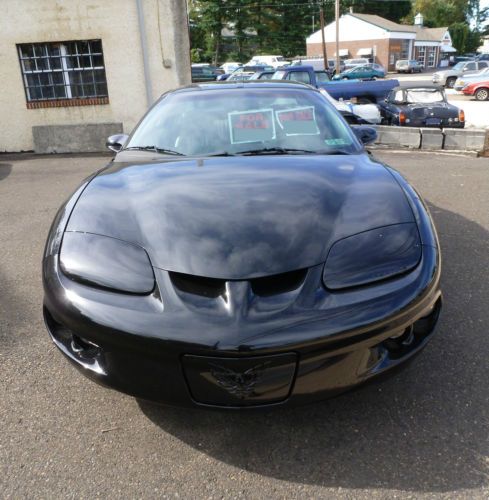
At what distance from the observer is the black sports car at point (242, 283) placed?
5.16 feet

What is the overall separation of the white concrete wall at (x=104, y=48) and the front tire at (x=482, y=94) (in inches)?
685

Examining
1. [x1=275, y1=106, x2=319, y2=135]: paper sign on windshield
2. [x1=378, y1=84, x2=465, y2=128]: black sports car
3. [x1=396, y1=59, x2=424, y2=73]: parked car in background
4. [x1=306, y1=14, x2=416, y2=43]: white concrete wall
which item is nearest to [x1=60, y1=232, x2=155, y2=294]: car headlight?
[x1=275, y1=106, x2=319, y2=135]: paper sign on windshield

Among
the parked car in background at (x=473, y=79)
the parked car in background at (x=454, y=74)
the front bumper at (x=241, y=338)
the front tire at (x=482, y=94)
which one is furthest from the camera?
the parked car in background at (x=454, y=74)

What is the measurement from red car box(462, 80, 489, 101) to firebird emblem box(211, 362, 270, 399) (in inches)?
963

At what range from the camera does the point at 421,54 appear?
6116 centimetres

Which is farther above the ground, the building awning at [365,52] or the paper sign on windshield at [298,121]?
the building awning at [365,52]

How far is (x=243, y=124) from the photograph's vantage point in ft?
9.70

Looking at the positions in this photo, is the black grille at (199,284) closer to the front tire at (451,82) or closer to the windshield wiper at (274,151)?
the windshield wiper at (274,151)

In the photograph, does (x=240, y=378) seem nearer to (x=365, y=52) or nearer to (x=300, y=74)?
(x=300, y=74)

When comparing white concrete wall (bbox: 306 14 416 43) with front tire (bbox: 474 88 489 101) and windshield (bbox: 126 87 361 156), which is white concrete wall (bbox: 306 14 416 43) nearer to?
front tire (bbox: 474 88 489 101)

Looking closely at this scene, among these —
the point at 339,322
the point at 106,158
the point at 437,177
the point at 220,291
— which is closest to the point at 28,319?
the point at 220,291

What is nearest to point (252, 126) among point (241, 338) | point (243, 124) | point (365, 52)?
point (243, 124)

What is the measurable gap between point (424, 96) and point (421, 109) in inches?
38.8

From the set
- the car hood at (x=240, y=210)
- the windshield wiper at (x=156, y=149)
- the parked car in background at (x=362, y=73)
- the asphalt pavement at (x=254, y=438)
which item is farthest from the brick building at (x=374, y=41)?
the asphalt pavement at (x=254, y=438)
